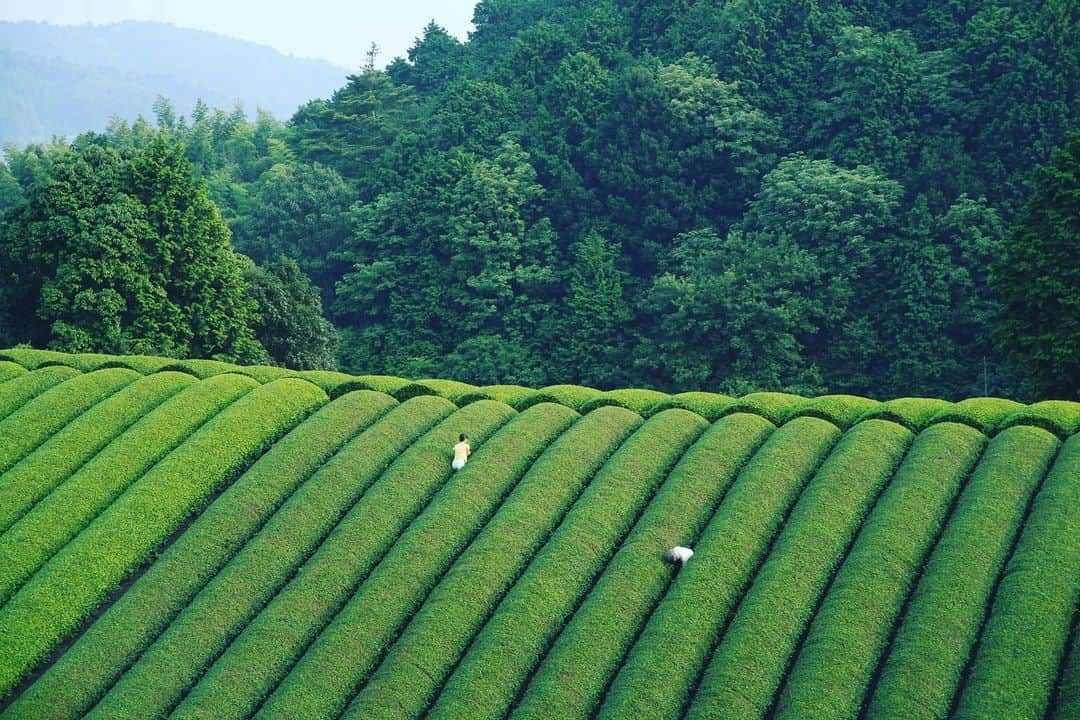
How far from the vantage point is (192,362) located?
3759 cm

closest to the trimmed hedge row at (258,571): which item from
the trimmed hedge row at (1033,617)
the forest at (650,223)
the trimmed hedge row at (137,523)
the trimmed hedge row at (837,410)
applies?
the trimmed hedge row at (137,523)

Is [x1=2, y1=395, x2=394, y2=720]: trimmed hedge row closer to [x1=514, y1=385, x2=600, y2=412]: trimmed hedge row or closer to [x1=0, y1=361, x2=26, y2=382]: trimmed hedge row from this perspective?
[x1=514, y1=385, x2=600, y2=412]: trimmed hedge row

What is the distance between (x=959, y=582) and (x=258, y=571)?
14.0 metres

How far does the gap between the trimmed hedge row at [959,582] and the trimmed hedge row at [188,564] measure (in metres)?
14.0

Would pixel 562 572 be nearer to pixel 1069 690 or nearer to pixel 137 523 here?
pixel 1069 690

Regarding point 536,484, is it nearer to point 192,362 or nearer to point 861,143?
point 192,362

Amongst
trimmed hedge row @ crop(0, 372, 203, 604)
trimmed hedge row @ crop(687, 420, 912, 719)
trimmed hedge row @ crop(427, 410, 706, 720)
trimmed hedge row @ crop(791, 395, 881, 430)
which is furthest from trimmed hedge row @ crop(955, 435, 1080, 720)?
trimmed hedge row @ crop(0, 372, 203, 604)

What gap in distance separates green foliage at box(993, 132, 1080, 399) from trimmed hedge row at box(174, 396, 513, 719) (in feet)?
54.6

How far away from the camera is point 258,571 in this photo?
27.3 metres

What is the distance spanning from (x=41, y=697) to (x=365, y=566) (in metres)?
6.70

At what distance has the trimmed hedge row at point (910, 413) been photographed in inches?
1211

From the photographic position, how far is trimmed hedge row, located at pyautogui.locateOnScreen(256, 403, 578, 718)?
2381cm

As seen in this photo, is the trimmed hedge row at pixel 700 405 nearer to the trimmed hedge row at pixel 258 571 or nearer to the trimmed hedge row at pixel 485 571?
the trimmed hedge row at pixel 485 571

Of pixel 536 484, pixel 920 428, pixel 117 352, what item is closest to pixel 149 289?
pixel 117 352
